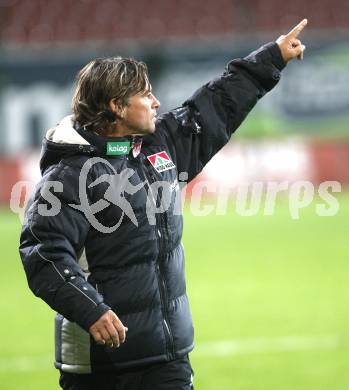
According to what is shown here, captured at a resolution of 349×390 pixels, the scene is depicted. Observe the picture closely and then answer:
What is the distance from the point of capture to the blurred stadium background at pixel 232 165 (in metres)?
6.62

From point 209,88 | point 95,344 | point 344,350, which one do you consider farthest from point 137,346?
point 344,350

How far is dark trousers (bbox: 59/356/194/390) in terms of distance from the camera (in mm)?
3615

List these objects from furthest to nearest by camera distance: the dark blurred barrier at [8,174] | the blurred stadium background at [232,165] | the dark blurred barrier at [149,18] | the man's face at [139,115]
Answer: the dark blurred barrier at [149,18] < the dark blurred barrier at [8,174] < the blurred stadium background at [232,165] < the man's face at [139,115]

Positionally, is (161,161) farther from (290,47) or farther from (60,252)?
(290,47)

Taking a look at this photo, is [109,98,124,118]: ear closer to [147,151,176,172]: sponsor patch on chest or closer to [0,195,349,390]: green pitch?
[147,151,176,172]: sponsor patch on chest

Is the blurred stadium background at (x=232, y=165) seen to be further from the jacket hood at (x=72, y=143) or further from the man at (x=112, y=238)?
the jacket hood at (x=72, y=143)

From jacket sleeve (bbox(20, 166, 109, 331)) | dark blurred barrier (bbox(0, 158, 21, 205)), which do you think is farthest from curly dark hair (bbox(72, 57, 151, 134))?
dark blurred barrier (bbox(0, 158, 21, 205))

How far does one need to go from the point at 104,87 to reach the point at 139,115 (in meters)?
0.20

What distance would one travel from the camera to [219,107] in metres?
4.08

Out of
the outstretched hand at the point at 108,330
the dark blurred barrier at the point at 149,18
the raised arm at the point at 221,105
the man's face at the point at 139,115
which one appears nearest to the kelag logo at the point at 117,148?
the man's face at the point at 139,115

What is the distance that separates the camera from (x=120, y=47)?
66.3ft

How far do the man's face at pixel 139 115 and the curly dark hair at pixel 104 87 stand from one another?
26 millimetres

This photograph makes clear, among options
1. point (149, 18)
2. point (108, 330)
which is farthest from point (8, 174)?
point (108, 330)

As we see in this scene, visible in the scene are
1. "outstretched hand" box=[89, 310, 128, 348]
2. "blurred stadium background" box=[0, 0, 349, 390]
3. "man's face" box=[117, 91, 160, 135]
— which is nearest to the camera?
"outstretched hand" box=[89, 310, 128, 348]
